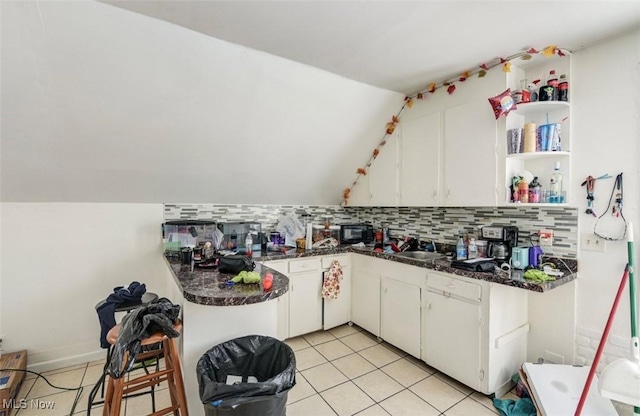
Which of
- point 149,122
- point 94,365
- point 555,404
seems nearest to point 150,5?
point 149,122

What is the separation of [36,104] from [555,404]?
11.6ft

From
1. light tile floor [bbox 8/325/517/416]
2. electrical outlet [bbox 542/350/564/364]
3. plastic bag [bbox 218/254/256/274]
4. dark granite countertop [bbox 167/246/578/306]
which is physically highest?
plastic bag [bbox 218/254/256/274]

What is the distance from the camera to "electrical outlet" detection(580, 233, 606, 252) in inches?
74.4

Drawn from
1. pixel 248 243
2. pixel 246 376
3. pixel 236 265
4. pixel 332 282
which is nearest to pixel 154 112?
pixel 236 265

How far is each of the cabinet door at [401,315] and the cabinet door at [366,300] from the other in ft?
0.27

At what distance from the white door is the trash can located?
1.51m

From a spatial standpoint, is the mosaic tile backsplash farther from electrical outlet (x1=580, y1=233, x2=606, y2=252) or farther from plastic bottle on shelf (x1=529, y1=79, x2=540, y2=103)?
plastic bottle on shelf (x1=529, y1=79, x2=540, y2=103)

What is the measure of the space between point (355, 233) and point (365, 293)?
717mm

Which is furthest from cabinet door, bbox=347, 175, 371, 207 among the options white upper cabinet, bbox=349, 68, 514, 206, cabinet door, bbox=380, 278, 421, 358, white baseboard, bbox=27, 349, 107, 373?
white baseboard, bbox=27, 349, 107, 373

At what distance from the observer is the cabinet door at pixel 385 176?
9.78 feet

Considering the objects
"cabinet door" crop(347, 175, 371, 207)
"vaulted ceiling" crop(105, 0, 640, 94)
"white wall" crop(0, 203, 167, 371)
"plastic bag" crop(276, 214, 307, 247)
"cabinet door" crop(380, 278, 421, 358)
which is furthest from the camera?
"cabinet door" crop(347, 175, 371, 207)

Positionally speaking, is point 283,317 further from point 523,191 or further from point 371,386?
point 523,191

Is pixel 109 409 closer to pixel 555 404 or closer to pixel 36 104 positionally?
pixel 36 104

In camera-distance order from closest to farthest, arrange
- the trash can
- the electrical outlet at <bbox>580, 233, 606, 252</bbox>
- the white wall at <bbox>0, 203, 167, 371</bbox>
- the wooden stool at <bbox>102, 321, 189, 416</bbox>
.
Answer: the trash can < the wooden stool at <bbox>102, 321, 189, 416</bbox> < the electrical outlet at <bbox>580, 233, 606, 252</bbox> < the white wall at <bbox>0, 203, 167, 371</bbox>
